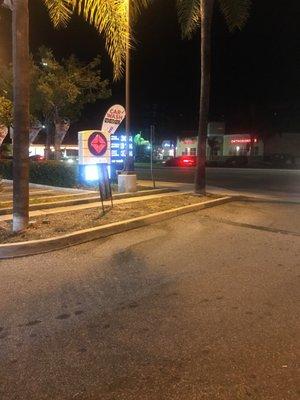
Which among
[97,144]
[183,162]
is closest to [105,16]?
[97,144]

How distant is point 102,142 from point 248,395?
11.3 meters

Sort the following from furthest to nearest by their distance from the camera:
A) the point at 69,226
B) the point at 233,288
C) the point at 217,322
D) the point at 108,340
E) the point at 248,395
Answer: the point at 69,226, the point at 233,288, the point at 217,322, the point at 108,340, the point at 248,395

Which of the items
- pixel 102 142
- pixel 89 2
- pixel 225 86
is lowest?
pixel 102 142

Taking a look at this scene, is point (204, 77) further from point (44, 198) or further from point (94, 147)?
point (44, 198)

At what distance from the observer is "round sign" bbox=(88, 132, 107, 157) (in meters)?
14.3

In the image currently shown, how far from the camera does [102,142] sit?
1465 cm

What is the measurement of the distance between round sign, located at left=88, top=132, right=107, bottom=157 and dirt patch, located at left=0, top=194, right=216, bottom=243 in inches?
63.1

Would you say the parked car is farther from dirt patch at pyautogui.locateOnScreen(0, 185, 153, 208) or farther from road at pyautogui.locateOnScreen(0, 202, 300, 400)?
road at pyautogui.locateOnScreen(0, 202, 300, 400)

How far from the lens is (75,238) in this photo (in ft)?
32.2

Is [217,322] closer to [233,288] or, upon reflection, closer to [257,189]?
[233,288]

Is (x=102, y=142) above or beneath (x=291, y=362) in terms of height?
above

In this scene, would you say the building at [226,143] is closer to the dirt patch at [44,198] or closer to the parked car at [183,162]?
the parked car at [183,162]

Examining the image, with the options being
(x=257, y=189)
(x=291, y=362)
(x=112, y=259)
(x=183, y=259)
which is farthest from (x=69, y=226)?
(x=257, y=189)

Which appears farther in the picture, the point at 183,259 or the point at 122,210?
the point at 122,210
